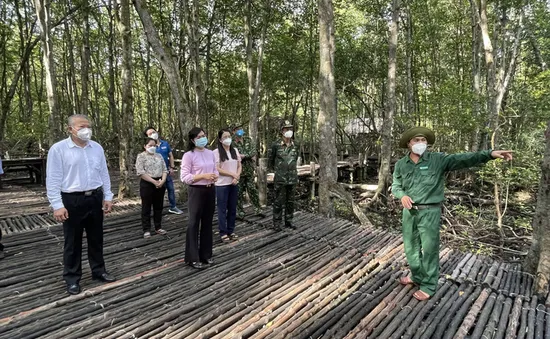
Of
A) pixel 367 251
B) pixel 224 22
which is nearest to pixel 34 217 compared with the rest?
pixel 367 251

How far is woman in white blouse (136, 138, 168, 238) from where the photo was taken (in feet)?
14.8

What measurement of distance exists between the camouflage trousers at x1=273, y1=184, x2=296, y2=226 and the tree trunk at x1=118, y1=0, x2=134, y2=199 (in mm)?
→ 3680

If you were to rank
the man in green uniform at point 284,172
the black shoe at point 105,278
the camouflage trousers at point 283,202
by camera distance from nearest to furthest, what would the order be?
1. the black shoe at point 105,278
2. the man in green uniform at point 284,172
3. the camouflage trousers at point 283,202

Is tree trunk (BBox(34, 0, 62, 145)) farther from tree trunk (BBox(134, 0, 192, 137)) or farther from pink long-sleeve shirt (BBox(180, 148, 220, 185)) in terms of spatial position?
pink long-sleeve shirt (BBox(180, 148, 220, 185))

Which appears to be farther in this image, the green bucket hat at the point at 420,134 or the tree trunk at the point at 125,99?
the tree trunk at the point at 125,99

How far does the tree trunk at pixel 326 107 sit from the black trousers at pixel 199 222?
9.70ft

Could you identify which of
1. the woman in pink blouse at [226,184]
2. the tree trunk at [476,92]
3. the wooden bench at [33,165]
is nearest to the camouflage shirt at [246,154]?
the woman in pink blouse at [226,184]

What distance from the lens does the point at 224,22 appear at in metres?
14.5

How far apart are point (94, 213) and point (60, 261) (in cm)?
113

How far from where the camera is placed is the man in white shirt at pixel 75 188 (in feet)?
9.25

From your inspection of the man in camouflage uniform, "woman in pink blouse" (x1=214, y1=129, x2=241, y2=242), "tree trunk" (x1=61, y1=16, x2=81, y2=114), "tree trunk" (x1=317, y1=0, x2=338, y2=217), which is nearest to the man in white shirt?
"woman in pink blouse" (x1=214, y1=129, x2=241, y2=242)

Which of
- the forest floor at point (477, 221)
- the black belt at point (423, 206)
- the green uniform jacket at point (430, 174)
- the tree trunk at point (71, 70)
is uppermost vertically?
the tree trunk at point (71, 70)

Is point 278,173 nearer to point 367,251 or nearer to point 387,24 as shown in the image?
point 367,251

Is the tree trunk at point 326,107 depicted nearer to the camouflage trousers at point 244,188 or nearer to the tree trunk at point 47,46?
the camouflage trousers at point 244,188
